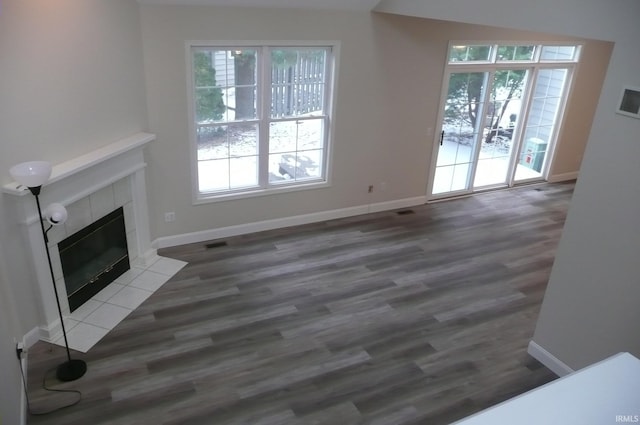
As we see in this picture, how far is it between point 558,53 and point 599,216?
4985mm

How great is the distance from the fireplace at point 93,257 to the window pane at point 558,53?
642cm

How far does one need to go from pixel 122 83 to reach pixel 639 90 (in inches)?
167

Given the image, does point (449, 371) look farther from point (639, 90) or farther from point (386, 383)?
point (639, 90)

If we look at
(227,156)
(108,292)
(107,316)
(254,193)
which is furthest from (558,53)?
(107,316)

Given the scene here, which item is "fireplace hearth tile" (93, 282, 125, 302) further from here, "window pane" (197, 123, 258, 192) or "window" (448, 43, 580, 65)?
"window" (448, 43, 580, 65)

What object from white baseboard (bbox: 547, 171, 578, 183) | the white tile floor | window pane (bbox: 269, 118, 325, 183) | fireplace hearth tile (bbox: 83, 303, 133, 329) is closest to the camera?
the white tile floor

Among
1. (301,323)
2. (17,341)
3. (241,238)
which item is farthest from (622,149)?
(17,341)

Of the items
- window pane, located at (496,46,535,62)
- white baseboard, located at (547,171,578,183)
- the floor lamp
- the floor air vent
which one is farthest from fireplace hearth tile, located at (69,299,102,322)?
white baseboard, located at (547,171,578,183)

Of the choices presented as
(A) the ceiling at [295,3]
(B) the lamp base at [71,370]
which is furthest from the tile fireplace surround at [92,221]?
(A) the ceiling at [295,3]

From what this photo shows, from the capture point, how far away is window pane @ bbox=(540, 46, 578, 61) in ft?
24.6

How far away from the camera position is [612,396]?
152 cm

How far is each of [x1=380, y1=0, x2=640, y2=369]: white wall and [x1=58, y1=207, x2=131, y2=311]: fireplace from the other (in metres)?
3.96

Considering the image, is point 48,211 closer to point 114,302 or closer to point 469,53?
point 114,302

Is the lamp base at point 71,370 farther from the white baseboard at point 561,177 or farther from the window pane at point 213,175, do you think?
the white baseboard at point 561,177
